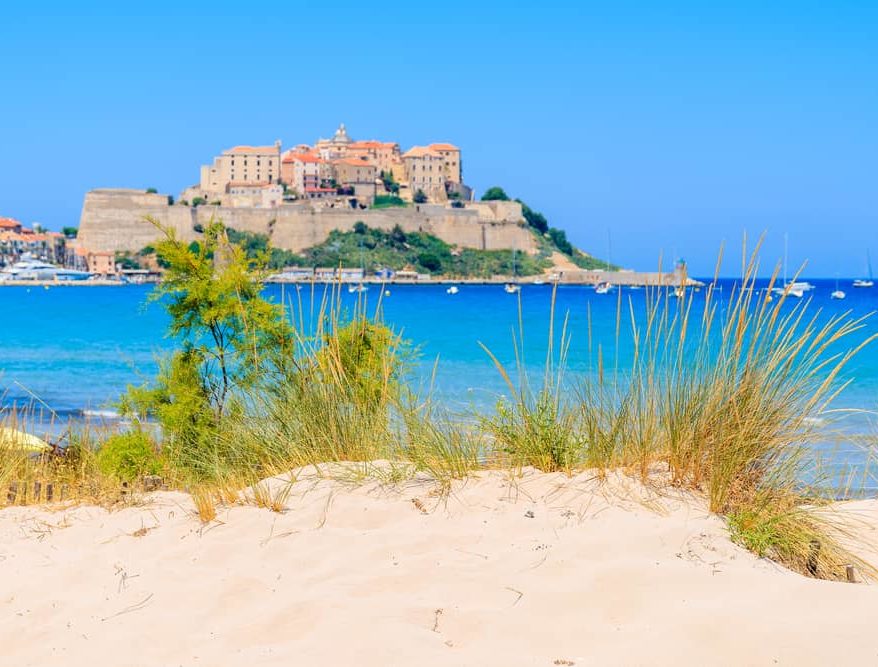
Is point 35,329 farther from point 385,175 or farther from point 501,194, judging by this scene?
point 501,194

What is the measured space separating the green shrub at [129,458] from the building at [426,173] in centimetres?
8608

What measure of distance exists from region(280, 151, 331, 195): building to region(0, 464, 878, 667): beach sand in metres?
84.7

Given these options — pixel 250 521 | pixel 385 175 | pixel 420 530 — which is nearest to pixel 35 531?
pixel 250 521

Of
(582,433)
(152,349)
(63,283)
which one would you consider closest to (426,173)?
(63,283)

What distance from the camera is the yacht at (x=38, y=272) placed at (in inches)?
3442

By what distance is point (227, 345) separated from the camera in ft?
19.4

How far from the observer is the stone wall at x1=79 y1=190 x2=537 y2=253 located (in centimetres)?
7862

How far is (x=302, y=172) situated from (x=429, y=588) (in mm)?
86321

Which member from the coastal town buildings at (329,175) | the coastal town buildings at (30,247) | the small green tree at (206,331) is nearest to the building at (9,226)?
the coastal town buildings at (30,247)

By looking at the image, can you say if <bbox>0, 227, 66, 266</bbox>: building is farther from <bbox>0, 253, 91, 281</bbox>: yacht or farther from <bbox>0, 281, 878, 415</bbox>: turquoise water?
<bbox>0, 281, 878, 415</bbox>: turquoise water

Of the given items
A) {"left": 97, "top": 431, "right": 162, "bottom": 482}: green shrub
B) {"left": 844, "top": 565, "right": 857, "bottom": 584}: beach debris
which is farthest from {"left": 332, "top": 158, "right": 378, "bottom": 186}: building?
{"left": 844, "top": 565, "right": 857, "bottom": 584}: beach debris

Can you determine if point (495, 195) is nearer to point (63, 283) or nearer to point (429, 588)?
point (63, 283)

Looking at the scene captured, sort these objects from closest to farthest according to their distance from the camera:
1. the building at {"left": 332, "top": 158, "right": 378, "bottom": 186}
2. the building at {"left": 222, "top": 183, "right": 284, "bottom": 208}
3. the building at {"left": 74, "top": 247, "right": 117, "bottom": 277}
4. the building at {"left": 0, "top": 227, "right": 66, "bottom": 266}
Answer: the building at {"left": 222, "top": 183, "right": 284, "bottom": 208} < the building at {"left": 74, "top": 247, "right": 117, "bottom": 277} < the building at {"left": 332, "top": 158, "right": 378, "bottom": 186} < the building at {"left": 0, "top": 227, "right": 66, "bottom": 266}

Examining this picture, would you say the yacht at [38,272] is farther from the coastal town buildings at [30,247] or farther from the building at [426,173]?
the building at [426,173]
